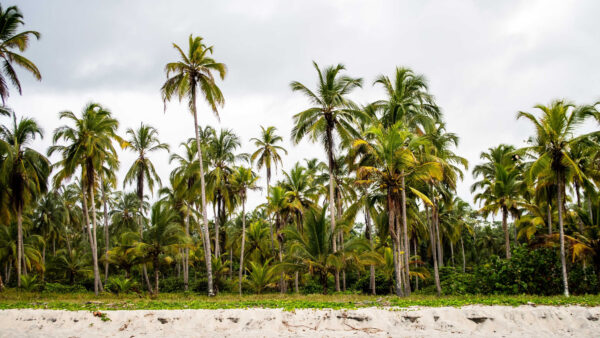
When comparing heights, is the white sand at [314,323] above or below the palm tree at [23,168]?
below

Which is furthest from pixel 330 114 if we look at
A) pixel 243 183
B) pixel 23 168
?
pixel 23 168

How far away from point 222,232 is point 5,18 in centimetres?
2389

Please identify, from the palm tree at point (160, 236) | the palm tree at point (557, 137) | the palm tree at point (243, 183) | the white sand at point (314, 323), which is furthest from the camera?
the palm tree at point (243, 183)

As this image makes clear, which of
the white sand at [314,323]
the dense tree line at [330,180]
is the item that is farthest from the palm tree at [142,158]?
the white sand at [314,323]

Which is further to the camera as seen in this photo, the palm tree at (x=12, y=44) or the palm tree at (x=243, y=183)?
the palm tree at (x=243, y=183)

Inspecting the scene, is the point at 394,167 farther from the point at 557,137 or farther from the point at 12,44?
the point at 12,44

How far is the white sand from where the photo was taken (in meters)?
10.8

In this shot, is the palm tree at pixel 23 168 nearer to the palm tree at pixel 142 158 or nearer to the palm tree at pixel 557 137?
the palm tree at pixel 142 158

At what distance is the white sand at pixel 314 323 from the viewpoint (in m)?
10.8

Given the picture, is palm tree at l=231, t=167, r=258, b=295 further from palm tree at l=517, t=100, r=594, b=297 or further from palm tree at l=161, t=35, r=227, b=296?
palm tree at l=517, t=100, r=594, b=297

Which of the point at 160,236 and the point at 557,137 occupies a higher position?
the point at 557,137

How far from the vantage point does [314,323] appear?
1117 centimetres

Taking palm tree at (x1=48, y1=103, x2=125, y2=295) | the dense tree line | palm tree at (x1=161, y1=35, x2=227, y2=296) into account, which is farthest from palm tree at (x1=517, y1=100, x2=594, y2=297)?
palm tree at (x1=48, y1=103, x2=125, y2=295)

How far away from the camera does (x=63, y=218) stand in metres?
40.7
